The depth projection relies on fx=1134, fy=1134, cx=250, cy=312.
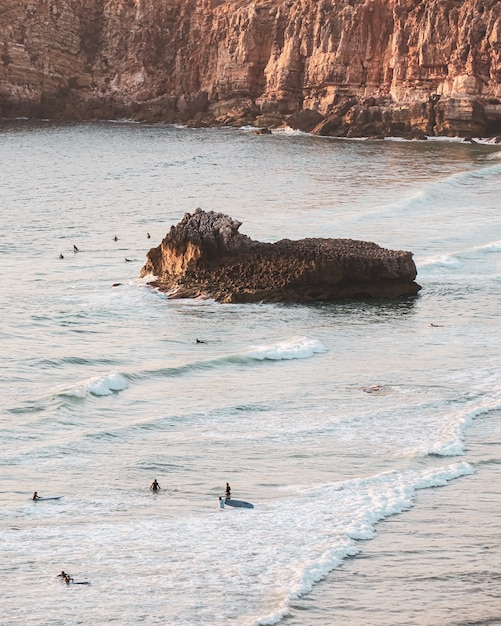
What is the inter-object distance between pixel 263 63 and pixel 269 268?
109 meters

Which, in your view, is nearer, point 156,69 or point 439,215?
point 439,215

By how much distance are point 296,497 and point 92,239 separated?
33.3m

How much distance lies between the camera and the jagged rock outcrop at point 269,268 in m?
37.8

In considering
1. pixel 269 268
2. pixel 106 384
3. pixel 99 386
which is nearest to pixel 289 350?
pixel 106 384

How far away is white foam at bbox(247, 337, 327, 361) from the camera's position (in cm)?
3092

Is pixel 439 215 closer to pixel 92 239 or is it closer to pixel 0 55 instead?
pixel 92 239

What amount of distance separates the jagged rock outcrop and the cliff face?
7491cm

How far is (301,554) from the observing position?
18.3m

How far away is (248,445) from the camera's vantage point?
23469mm

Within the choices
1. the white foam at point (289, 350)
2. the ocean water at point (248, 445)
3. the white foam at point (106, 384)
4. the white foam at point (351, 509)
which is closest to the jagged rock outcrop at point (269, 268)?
the ocean water at point (248, 445)

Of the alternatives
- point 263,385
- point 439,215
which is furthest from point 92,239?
point 263,385

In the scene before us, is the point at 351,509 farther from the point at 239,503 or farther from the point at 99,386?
the point at 99,386

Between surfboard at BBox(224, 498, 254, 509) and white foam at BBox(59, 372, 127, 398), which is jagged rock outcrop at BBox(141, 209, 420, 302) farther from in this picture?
surfboard at BBox(224, 498, 254, 509)

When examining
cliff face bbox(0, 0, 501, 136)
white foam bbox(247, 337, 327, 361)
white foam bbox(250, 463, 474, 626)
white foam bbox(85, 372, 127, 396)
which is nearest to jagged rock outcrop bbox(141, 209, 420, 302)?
white foam bbox(247, 337, 327, 361)
